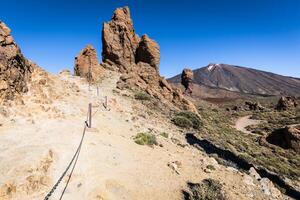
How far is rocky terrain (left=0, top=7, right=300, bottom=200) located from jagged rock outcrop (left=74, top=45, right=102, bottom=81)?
2.52m

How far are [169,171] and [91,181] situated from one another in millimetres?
3160

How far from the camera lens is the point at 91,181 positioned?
8.57m

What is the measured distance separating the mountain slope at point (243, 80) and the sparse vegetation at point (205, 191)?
127m

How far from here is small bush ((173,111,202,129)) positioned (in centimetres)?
2045

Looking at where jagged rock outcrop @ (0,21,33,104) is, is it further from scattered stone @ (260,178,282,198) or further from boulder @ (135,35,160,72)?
boulder @ (135,35,160,72)

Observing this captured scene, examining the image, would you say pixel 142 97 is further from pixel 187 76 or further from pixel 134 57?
pixel 187 76

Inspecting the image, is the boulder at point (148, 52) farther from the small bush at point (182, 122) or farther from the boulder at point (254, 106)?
the boulder at point (254, 106)

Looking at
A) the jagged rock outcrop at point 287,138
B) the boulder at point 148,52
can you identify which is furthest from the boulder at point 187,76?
the jagged rock outcrop at point 287,138

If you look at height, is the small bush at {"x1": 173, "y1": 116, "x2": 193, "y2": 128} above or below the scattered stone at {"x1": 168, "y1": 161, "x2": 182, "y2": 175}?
above

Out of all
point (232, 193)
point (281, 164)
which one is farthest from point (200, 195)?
point (281, 164)

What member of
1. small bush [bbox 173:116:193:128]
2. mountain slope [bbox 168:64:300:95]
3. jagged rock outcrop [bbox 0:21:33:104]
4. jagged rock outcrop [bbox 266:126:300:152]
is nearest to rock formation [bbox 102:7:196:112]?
small bush [bbox 173:116:193:128]

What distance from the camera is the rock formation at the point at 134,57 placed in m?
27.5

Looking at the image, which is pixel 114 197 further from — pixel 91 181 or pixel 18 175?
pixel 18 175

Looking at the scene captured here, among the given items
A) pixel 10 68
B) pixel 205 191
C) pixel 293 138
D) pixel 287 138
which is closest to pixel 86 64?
pixel 10 68
